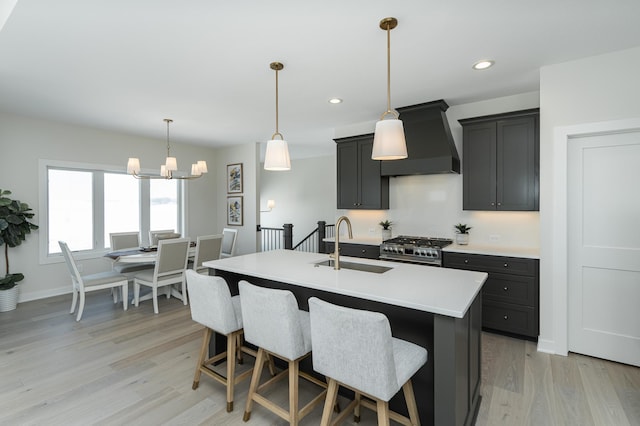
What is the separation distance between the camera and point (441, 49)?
2.56 m

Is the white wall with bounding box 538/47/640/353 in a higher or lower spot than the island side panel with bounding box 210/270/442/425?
higher

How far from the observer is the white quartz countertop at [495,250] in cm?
322

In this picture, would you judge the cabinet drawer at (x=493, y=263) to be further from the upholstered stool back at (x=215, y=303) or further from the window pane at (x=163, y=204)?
the window pane at (x=163, y=204)

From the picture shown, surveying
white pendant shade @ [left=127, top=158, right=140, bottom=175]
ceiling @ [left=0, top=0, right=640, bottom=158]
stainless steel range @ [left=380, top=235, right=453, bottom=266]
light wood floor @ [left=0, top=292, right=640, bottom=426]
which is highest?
ceiling @ [left=0, top=0, right=640, bottom=158]

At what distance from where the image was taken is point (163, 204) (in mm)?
6277

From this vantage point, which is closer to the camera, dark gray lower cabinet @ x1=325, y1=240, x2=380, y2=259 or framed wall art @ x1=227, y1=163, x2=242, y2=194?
dark gray lower cabinet @ x1=325, y1=240, x2=380, y2=259

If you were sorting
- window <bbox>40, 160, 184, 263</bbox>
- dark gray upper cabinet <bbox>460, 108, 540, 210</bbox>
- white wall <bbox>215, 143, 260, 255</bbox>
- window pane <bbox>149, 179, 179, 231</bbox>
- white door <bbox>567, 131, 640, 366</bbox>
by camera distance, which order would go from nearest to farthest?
white door <bbox>567, 131, 640, 366</bbox> < dark gray upper cabinet <bbox>460, 108, 540, 210</bbox> < window <bbox>40, 160, 184, 263</bbox> < window pane <bbox>149, 179, 179, 231</bbox> < white wall <bbox>215, 143, 260, 255</bbox>

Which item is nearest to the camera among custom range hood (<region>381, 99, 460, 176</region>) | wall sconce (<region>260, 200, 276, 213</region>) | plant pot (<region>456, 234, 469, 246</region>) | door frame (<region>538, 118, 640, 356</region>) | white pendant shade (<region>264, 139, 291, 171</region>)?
white pendant shade (<region>264, 139, 291, 171</region>)

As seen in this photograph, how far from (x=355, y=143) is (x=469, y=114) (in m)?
1.55

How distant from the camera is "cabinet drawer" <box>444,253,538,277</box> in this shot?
3176mm

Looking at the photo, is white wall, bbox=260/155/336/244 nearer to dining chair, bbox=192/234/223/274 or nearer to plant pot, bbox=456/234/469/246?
dining chair, bbox=192/234/223/274

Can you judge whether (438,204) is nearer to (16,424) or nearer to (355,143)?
(355,143)

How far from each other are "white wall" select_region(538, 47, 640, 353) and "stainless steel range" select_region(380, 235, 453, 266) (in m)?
1.02

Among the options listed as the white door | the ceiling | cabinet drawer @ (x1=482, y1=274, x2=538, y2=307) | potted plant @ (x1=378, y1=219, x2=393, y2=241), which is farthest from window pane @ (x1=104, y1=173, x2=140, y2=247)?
the white door
